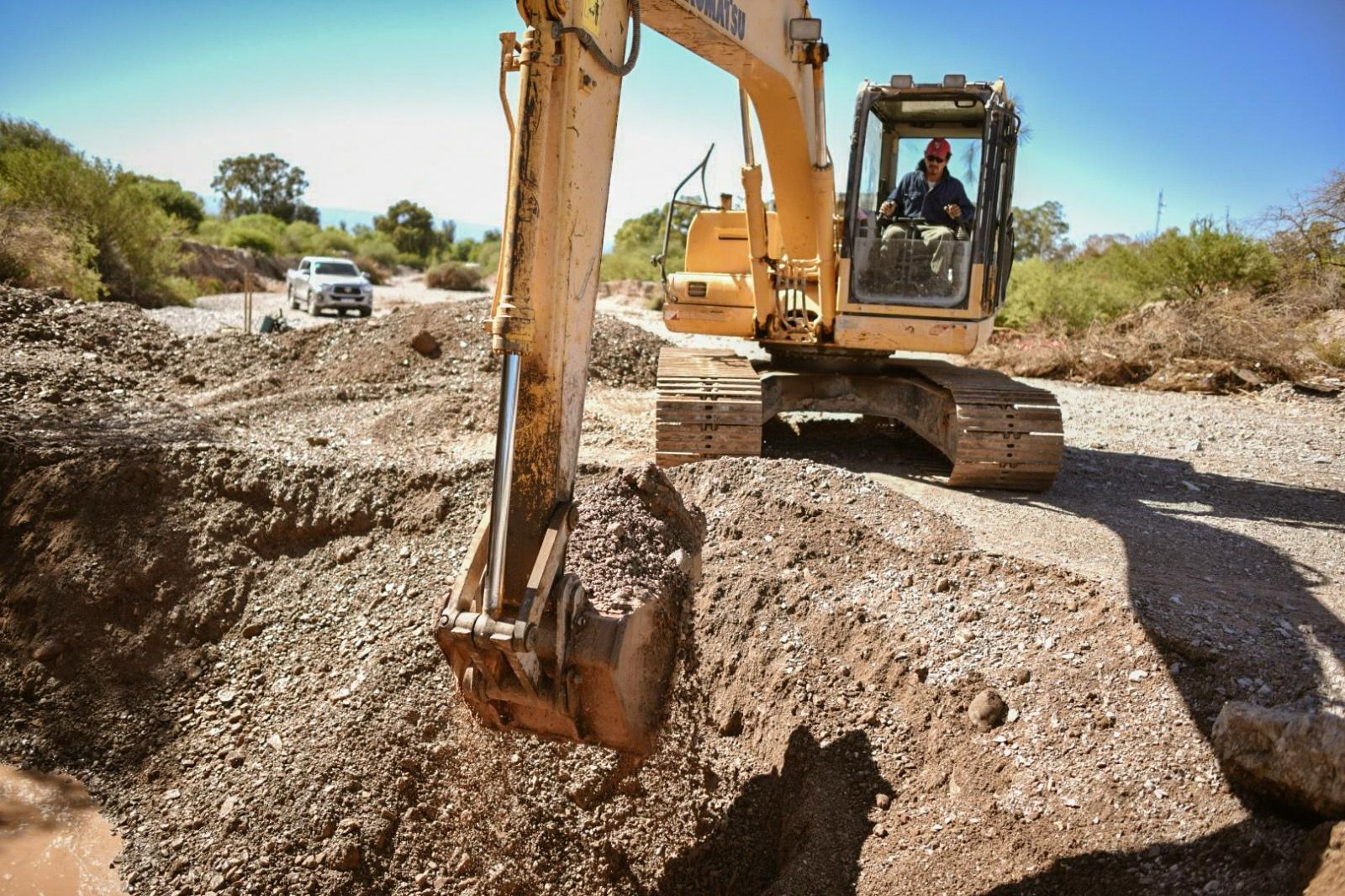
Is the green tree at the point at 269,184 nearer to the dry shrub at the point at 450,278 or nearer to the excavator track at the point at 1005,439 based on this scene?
the dry shrub at the point at 450,278

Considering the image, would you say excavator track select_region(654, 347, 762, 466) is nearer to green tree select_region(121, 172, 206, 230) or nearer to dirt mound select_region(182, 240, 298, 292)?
dirt mound select_region(182, 240, 298, 292)

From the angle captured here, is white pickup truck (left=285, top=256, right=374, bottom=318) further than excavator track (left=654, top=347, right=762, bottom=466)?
Yes

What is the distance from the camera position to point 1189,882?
307cm

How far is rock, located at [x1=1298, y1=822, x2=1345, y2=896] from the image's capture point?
2.66 m

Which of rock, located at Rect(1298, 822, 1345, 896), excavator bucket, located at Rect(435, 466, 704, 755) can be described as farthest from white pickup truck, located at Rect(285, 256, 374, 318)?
rock, located at Rect(1298, 822, 1345, 896)

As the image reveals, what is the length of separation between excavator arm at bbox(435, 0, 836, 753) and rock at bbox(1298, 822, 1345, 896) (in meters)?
1.96

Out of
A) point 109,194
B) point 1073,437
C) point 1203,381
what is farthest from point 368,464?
point 109,194

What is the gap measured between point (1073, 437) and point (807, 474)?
14.9ft

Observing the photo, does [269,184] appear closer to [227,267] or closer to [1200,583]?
[227,267]

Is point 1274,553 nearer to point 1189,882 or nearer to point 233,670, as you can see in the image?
point 1189,882

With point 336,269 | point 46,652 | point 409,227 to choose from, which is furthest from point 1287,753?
point 409,227

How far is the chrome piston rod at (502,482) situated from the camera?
304 centimetres

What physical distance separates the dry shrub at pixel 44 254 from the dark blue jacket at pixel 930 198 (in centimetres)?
1159

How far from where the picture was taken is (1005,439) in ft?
21.7
